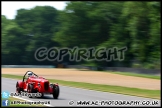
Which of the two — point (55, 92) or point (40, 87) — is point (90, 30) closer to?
point (55, 92)

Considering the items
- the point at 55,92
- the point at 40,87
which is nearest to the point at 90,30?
the point at 55,92

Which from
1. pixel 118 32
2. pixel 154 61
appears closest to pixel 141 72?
pixel 154 61

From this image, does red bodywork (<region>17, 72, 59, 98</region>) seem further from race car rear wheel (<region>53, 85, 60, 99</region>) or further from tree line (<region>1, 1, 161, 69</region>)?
tree line (<region>1, 1, 161, 69</region>)

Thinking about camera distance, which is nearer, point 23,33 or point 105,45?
point 105,45

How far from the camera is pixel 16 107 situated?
34.6 feet

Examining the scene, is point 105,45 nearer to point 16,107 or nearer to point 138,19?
point 138,19

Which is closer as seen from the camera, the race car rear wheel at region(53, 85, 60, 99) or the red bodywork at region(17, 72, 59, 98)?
the red bodywork at region(17, 72, 59, 98)

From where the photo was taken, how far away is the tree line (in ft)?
166

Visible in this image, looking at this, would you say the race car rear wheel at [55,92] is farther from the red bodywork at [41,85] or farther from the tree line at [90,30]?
the tree line at [90,30]

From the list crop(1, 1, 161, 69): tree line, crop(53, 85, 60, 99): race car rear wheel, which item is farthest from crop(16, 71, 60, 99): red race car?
crop(1, 1, 161, 69): tree line

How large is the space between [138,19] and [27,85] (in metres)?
36.8

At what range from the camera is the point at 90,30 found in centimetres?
6894

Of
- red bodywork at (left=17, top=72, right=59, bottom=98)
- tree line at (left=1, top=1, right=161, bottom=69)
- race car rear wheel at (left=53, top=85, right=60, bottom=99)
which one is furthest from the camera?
tree line at (left=1, top=1, right=161, bottom=69)

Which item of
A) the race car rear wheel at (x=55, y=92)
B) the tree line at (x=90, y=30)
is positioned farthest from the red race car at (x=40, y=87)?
the tree line at (x=90, y=30)
